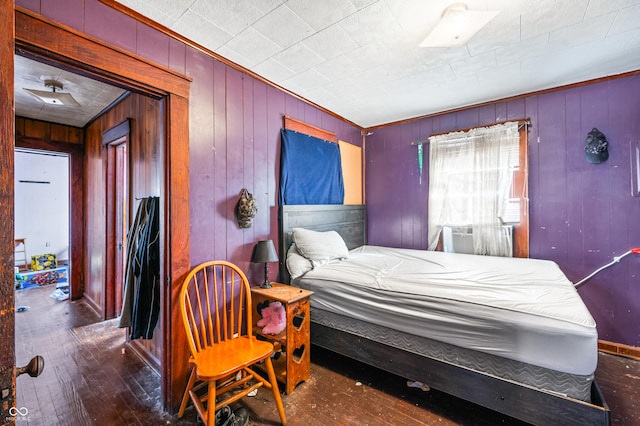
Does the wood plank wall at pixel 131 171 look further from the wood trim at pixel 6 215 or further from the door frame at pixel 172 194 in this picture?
the wood trim at pixel 6 215

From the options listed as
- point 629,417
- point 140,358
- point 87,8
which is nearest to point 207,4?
point 87,8

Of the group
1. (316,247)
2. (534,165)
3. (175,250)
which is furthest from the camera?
(534,165)

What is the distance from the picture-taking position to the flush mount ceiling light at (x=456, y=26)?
5.49 ft

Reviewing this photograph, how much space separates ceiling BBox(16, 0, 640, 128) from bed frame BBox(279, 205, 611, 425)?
132 cm

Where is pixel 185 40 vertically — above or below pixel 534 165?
above

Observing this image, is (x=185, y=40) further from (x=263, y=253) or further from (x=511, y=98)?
(x=511, y=98)

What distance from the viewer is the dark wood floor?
177cm

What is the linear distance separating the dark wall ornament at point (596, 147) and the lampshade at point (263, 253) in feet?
10.1

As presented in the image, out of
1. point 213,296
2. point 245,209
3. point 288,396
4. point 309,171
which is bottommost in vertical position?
point 288,396

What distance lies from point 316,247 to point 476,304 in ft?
4.64

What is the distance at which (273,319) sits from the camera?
2277 mm

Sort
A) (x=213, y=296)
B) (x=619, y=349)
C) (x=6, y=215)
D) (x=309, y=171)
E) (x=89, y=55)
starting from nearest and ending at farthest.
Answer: (x=6, y=215), (x=89, y=55), (x=213, y=296), (x=619, y=349), (x=309, y=171)

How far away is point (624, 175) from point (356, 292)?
2.71m

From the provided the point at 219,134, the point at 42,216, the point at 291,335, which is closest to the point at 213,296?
the point at 291,335
